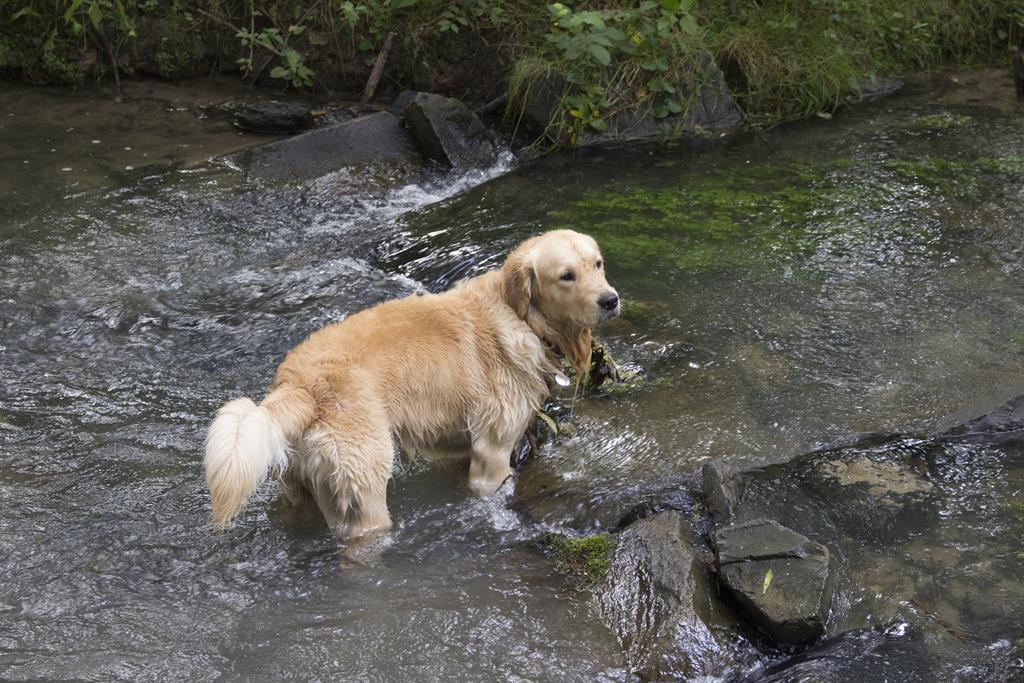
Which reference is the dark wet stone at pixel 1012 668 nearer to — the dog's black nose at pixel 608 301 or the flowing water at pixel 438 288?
the flowing water at pixel 438 288

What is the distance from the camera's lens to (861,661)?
11.1 feet

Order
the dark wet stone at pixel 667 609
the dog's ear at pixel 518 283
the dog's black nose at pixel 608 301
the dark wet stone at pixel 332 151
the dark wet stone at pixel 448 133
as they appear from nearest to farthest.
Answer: the dark wet stone at pixel 667 609 → the dog's black nose at pixel 608 301 → the dog's ear at pixel 518 283 → the dark wet stone at pixel 332 151 → the dark wet stone at pixel 448 133

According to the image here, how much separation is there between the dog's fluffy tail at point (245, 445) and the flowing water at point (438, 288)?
59 cm

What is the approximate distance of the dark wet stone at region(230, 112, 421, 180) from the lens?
336 inches

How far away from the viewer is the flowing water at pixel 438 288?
145 inches

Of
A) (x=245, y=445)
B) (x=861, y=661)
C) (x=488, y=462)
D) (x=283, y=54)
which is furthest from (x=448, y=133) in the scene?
(x=861, y=661)

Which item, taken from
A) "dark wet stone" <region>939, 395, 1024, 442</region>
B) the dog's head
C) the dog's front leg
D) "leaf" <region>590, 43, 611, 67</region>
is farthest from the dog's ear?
"leaf" <region>590, 43, 611, 67</region>

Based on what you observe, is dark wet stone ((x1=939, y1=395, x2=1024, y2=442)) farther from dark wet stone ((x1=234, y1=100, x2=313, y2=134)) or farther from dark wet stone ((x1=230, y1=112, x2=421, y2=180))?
dark wet stone ((x1=234, y1=100, x2=313, y2=134))

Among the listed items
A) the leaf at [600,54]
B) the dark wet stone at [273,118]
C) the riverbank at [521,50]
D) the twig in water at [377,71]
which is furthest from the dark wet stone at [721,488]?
the twig in water at [377,71]

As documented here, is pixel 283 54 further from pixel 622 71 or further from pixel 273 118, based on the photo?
pixel 622 71

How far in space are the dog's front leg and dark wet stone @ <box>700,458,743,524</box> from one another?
935 millimetres

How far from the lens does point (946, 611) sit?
11.8ft

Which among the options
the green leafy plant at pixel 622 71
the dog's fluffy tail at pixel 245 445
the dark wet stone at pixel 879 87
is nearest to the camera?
the dog's fluffy tail at pixel 245 445

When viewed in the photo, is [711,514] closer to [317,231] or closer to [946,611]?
[946,611]
